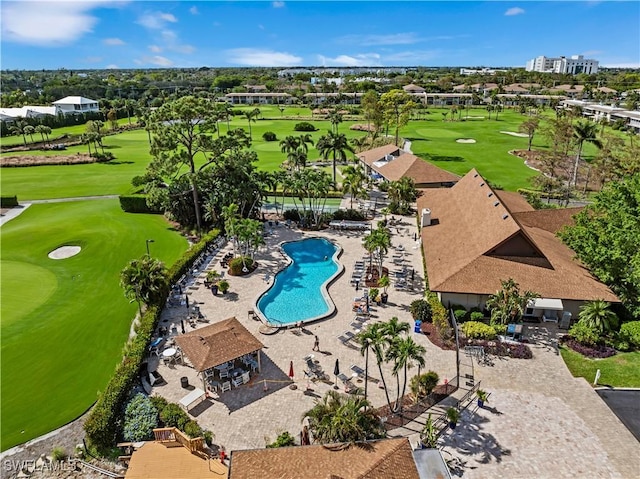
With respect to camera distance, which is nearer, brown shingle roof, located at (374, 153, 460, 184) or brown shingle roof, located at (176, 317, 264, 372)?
brown shingle roof, located at (176, 317, 264, 372)

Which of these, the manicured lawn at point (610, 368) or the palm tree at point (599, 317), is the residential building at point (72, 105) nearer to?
the palm tree at point (599, 317)

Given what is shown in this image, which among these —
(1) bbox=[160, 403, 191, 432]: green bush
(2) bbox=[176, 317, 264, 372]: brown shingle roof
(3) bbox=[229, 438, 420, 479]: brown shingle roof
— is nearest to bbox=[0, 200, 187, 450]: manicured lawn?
(1) bbox=[160, 403, 191, 432]: green bush

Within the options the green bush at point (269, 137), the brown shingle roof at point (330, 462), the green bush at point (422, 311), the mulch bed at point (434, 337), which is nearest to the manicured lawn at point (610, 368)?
the mulch bed at point (434, 337)

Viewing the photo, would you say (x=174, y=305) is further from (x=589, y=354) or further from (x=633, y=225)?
(x=633, y=225)

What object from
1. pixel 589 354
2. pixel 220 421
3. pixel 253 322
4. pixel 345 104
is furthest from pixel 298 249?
pixel 345 104

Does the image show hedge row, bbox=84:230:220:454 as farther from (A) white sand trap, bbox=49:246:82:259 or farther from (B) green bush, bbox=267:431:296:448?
(A) white sand trap, bbox=49:246:82:259

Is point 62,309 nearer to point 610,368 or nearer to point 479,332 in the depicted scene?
point 479,332
